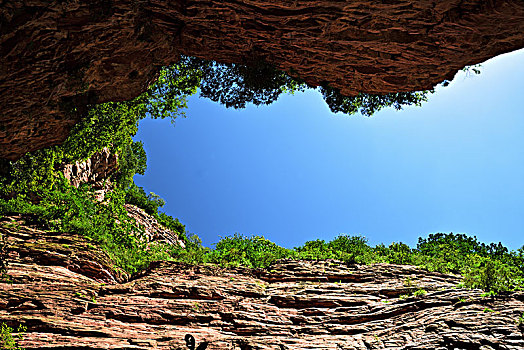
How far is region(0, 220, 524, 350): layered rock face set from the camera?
269 inches

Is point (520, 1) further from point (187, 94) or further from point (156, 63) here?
point (187, 94)

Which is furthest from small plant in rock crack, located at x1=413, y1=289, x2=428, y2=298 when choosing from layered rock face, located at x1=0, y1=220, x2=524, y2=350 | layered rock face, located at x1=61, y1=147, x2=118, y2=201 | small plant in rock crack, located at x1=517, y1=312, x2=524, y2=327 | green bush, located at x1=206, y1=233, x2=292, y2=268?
layered rock face, located at x1=61, y1=147, x2=118, y2=201

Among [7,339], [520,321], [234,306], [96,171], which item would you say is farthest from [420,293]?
[96,171]

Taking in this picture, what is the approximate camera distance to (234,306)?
9359 mm

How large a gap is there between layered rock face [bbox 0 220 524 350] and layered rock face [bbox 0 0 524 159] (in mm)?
4977

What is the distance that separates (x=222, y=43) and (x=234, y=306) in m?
8.58

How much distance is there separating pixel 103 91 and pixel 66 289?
6.81 m

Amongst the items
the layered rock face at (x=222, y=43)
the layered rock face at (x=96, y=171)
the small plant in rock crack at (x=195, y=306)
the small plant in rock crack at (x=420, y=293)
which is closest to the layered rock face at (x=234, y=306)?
the small plant in rock crack at (x=195, y=306)

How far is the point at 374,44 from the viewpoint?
8.62 meters

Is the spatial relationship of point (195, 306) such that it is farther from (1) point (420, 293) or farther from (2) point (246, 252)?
(1) point (420, 293)

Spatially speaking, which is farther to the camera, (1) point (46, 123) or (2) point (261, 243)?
(2) point (261, 243)

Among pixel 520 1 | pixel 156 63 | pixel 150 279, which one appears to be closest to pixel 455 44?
pixel 520 1

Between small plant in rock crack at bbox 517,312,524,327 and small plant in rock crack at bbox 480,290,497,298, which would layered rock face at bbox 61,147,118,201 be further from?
small plant in rock crack at bbox 517,312,524,327

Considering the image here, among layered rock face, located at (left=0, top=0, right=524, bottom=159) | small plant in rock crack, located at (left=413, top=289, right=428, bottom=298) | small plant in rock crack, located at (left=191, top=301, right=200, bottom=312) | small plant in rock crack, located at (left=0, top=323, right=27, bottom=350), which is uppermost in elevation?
layered rock face, located at (left=0, top=0, right=524, bottom=159)
